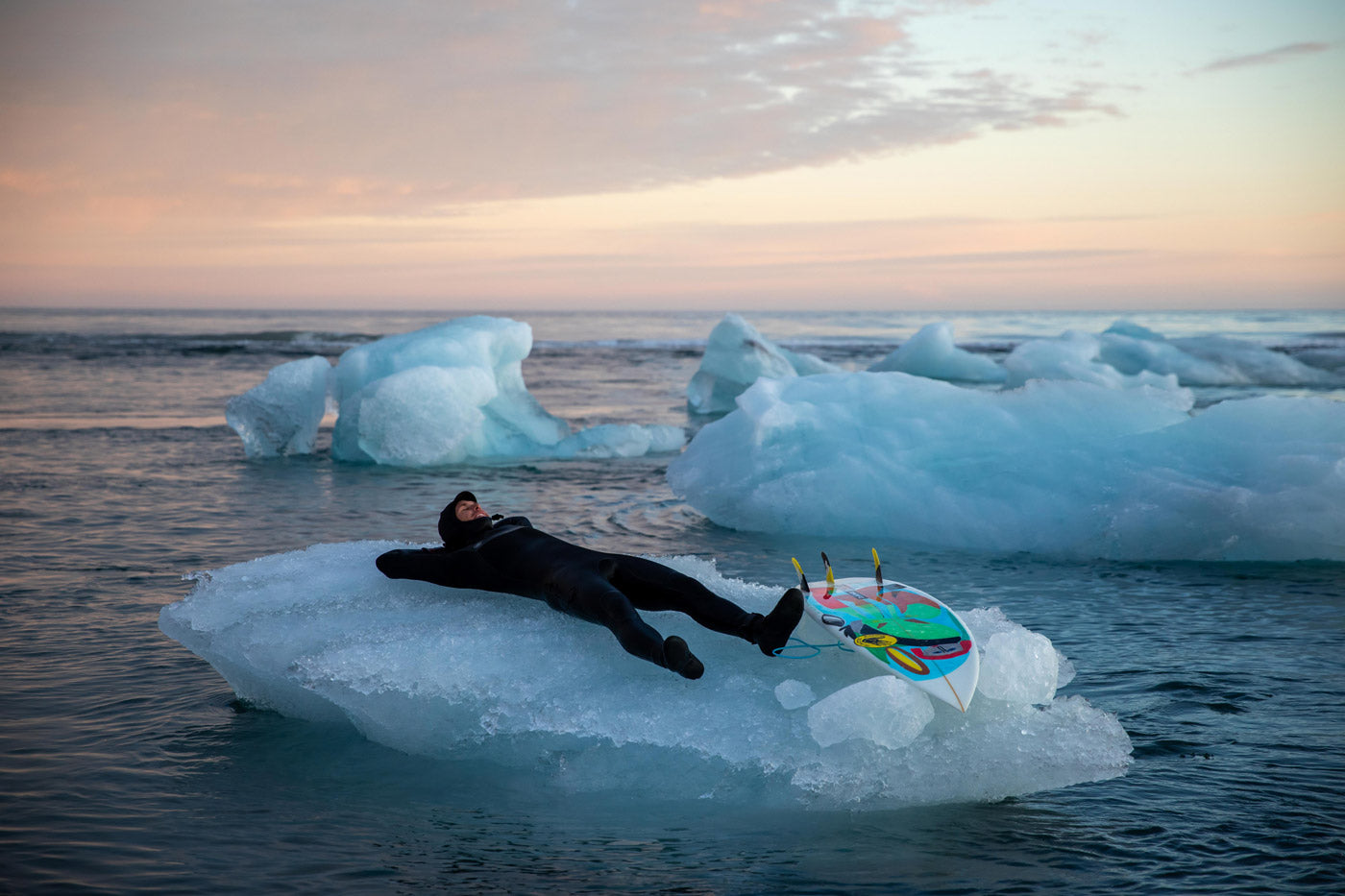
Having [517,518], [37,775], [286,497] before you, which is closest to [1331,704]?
[517,518]

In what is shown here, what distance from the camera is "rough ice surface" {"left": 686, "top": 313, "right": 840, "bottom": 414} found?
75.7ft

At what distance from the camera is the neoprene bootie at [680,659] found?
468 cm

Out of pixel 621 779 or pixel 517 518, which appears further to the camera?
pixel 517 518

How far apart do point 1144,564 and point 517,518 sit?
5.91 metres

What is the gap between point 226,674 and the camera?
232 inches

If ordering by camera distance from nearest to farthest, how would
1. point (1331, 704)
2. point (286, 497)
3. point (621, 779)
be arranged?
point (621, 779), point (1331, 704), point (286, 497)

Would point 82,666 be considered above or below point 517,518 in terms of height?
below

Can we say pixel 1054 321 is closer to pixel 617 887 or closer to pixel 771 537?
pixel 771 537

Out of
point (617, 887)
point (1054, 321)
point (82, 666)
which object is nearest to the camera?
→ point (617, 887)

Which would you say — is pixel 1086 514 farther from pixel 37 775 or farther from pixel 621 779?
pixel 37 775

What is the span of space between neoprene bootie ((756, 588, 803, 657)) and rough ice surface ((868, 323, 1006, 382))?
22705 mm

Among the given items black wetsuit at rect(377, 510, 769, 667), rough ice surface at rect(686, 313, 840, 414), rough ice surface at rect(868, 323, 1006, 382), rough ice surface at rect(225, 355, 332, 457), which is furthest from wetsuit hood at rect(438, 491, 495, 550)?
rough ice surface at rect(868, 323, 1006, 382)

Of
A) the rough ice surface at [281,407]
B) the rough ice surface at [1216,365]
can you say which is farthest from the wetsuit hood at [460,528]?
the rough ice surface at [1216,365]

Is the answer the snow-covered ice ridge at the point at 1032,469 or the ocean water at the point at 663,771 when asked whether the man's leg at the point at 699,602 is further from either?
the snow-covered ice ridge at the point at 1032,469
